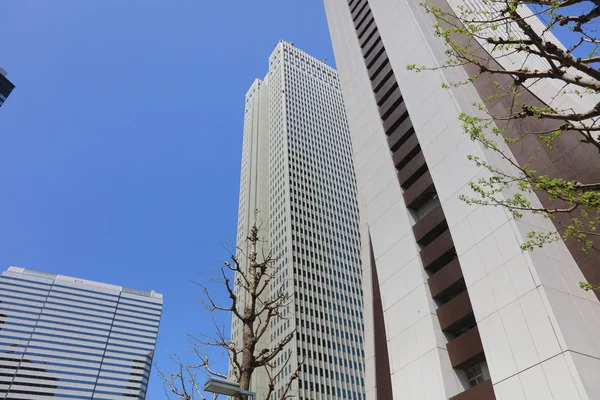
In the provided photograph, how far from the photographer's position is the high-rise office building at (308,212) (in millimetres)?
87750

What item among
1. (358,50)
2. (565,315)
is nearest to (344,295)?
(358,50)

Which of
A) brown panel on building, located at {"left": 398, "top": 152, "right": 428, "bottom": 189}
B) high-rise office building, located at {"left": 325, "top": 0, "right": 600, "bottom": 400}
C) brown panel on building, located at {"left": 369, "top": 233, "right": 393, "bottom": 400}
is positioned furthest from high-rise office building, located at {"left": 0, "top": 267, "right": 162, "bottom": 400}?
brown panel on building, located at {"left": 398, "top": 152, "right": 428, "bottom": 189}

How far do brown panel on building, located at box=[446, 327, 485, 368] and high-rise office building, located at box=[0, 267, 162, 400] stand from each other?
13929 centimetres

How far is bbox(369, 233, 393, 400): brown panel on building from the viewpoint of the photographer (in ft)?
88.8

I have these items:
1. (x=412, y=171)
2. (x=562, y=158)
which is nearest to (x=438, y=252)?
(x=412, y=171)

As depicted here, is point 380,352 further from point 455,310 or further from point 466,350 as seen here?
point 466,350

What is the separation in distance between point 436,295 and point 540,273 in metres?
6.48

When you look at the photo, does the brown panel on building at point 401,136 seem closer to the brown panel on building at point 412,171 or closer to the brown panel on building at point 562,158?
the brown panel on building at point 412,171

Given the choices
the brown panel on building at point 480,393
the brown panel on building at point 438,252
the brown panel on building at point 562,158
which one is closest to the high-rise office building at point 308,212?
the brown panel on building at point 438,252

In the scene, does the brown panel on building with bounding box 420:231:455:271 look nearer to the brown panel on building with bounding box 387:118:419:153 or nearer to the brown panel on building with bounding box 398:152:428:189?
the brown panel on building with bounding box 398:152:428:189

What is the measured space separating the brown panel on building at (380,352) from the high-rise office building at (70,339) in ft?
432

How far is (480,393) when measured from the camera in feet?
67.1

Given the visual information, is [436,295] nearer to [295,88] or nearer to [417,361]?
[417,361]

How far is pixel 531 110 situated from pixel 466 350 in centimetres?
1577
